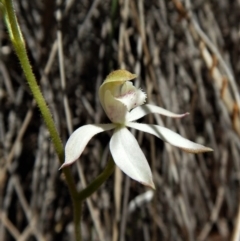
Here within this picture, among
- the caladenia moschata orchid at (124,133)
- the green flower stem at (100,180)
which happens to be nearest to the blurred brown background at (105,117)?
the caladenia moschata orchid at (124,133)

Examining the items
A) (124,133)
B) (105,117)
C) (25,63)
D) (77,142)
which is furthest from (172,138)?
(105,117)

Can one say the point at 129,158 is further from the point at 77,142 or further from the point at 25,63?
the point at 25,63

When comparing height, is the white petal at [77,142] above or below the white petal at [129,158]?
above

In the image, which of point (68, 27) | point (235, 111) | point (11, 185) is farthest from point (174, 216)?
point (68, 27)

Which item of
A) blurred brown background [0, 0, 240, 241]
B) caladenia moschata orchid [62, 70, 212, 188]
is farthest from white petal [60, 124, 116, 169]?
blurred brown background [0, 0, 240, 241]

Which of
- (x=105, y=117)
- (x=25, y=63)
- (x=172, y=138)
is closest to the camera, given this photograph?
(x=25, y=63)

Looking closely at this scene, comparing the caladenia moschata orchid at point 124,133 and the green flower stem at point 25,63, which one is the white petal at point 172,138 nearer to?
the caladenia moschata orchid at point 124,133

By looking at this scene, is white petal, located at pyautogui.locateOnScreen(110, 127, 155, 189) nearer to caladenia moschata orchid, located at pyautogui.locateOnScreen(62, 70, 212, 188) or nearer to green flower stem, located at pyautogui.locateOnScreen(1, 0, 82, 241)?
caladenia moschata orchid, located at pyautogui.locateOnScreen(62, 70, 212, 188)

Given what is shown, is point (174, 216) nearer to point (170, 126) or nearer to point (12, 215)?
point (170, 126)
